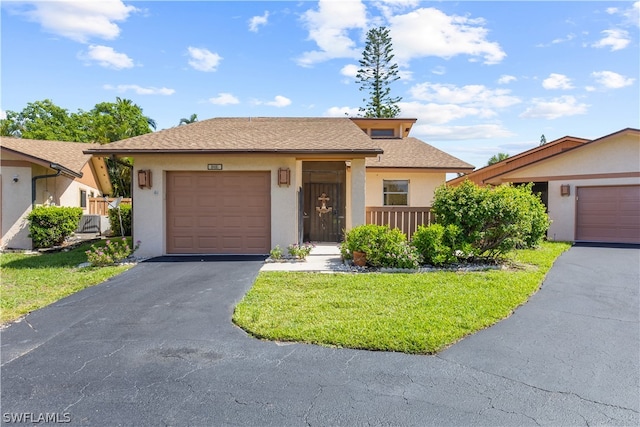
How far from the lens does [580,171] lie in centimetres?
1441

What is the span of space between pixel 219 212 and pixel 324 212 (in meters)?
3.83

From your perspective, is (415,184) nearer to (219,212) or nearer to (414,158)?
(414,158)

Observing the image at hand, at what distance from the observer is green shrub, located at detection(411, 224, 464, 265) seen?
8413mm

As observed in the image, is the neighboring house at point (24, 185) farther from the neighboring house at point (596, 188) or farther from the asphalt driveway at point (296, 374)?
the neighboring house at point (596, 188)

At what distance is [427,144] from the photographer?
56.2 ft

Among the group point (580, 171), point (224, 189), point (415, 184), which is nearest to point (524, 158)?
point (580, 171)

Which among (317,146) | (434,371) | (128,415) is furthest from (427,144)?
(128,415)

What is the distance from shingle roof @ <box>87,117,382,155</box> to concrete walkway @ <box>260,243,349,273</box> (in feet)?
9.75

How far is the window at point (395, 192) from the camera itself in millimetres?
14961

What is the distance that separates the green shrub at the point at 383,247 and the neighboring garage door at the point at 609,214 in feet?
33.8

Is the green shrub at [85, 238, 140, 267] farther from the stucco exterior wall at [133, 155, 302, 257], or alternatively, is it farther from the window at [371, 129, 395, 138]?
the window at [371, 129, 395, 138]

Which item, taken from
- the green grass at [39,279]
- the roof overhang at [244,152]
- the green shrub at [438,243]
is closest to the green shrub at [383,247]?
the green shrub at [438,243]

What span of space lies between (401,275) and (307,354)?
4.27 meters

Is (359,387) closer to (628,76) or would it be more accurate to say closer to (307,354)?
(307,354)
